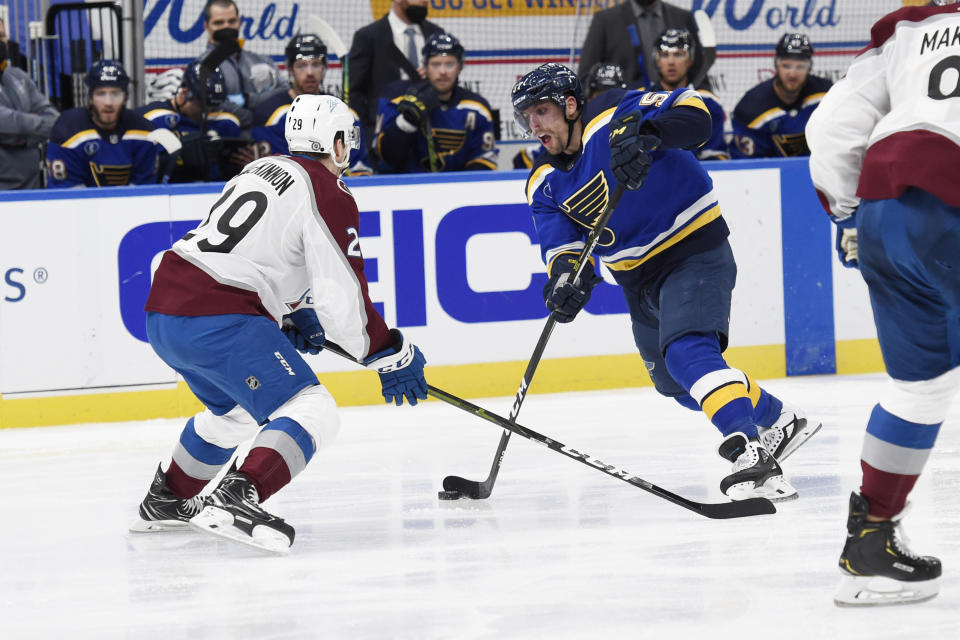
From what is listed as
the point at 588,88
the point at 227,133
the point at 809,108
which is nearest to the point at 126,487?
the point at 227,133

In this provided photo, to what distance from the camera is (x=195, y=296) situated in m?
3.00

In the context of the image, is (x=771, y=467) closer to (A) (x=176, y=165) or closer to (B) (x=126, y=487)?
(B) (x=126, y=487)

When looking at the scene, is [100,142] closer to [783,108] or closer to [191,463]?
[191,463]

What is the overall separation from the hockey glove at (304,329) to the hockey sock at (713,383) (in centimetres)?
92

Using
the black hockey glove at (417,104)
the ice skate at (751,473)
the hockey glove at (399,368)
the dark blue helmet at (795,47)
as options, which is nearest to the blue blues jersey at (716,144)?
the dark blue helmet at (795,47)

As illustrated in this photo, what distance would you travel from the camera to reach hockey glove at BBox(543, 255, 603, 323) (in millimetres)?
3469

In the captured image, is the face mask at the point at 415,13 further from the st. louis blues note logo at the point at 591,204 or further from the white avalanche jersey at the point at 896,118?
the white avalanche jersey at the point at 896,118

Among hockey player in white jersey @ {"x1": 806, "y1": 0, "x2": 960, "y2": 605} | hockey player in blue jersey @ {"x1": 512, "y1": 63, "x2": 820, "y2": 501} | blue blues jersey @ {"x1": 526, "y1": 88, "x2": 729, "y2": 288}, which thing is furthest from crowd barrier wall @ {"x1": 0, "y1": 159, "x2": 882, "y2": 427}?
hockey player in white jersey @ {"x1": 806, "y1": 0, "x2": 960, "y2": 605}

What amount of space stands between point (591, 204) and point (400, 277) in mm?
1822

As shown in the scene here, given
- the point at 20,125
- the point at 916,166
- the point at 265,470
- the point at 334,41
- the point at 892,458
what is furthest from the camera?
the point at 334,41

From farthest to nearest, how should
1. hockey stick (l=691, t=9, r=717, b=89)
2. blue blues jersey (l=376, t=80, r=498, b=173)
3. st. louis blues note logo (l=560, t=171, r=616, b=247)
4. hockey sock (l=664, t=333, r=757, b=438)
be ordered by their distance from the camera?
hockey stick (l=691, t=9, r=717, b=89) → blue blues jersey (l=376, t=80, r=498, b=173) → st. louis blues note logo (l=560, t=171, r=616, b=247) → hockey sock (l=664, t=333, r=757, b=438)

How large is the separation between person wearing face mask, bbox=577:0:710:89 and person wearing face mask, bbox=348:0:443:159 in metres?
0.75

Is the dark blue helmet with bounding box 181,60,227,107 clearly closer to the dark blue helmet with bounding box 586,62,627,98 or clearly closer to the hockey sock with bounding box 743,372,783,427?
the dark blue helmet with bounding box 586,62,627,98

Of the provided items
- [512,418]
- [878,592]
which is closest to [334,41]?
[512,418]
